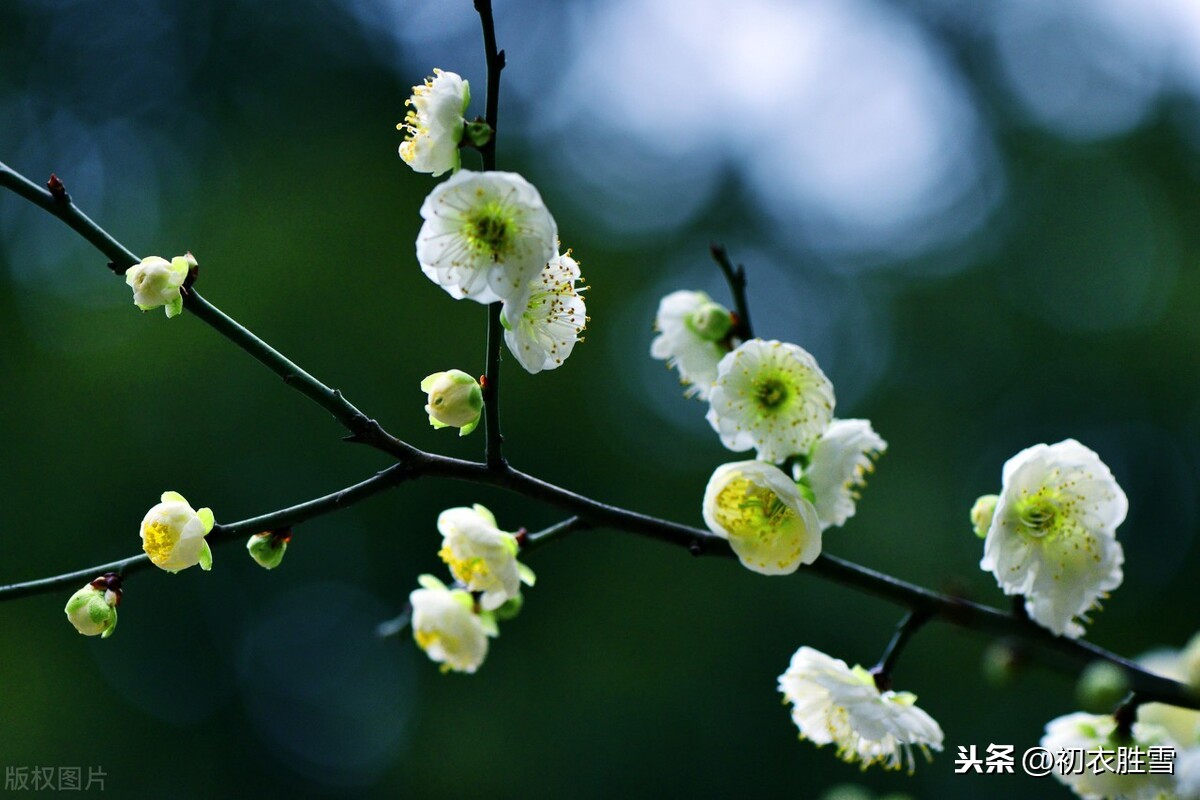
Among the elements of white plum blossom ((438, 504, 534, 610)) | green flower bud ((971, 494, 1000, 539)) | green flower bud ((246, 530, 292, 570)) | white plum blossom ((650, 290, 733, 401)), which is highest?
white plum blossom ((650, 290, 733, 401))

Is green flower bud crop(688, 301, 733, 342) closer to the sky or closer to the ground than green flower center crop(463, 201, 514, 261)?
closer to the sky

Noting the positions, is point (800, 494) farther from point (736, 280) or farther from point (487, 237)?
point (487, 237)

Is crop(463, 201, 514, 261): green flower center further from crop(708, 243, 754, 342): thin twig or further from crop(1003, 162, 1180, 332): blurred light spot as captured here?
crop(1003, 162, 1180, 332): blurred light spot

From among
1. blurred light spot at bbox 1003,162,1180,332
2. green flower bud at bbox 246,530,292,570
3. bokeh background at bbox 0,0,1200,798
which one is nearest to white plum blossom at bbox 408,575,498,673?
green flower bud at bbox 246,530,292,570

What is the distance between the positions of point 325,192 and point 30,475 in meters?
2.08

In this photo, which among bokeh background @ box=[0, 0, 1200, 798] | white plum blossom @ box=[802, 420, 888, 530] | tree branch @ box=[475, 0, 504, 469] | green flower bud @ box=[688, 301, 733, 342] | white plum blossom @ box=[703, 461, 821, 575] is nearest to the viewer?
tree branch @ box=[475, 0, 504, 469]

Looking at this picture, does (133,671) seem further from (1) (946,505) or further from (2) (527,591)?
(1) (946,505)

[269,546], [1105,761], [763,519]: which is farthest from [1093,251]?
[269,546]

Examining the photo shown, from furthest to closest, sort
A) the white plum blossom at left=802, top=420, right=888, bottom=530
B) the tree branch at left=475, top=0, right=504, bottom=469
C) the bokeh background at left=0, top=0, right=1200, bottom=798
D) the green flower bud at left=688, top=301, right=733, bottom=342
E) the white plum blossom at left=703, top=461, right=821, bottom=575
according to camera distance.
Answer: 1. the bokeh background at left=0, top=0, right=1200, bottom=798
2. the green flower bud at left=688, top=301, right=733, bottom=342
3. the white plum blossom at left=802, top=420, right=888, bottom=530
4. the white plum blossom at left=703, top=461, right=821, bottom=575
5. the tree branch at left=475, top=0, right=504, bottom=469

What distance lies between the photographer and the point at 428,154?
2.37ft

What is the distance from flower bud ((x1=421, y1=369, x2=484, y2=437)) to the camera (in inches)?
28.7

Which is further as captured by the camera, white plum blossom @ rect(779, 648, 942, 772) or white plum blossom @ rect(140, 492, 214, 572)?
white plum blossom @ rect(779, 648, 942, 772)

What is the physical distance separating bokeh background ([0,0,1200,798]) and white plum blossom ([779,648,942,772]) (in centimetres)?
350

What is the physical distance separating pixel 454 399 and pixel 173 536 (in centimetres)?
21
